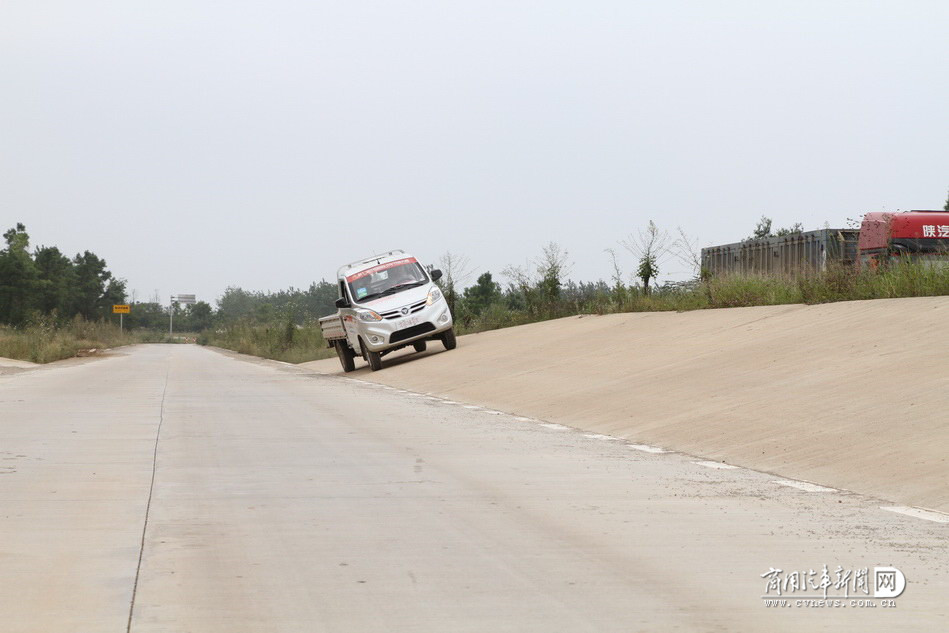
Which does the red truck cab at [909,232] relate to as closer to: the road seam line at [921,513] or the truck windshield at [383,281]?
the truck windshield at [383,281]

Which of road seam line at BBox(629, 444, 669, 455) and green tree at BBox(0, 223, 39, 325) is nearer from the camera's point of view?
road seam line at BBox(629, 444, 669, 455)

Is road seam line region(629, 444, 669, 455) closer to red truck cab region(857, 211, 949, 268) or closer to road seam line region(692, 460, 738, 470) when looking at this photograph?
road seam line region(692, 460, 738, 470)

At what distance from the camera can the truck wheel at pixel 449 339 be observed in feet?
103

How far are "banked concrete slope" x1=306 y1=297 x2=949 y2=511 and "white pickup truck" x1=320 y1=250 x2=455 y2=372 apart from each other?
2991 millimetres

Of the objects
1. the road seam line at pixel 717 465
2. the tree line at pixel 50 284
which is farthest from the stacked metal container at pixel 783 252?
the tree line at pixel 50 284

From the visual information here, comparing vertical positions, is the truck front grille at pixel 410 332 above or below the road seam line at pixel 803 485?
above

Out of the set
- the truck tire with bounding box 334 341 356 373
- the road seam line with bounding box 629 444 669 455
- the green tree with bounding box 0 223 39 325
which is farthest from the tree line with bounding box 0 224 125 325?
the road seam line with bounding box 629 444 669 455

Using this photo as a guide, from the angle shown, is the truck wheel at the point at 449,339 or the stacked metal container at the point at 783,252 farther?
the truck wheel at the point at 449,339

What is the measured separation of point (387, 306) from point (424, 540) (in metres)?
22.4

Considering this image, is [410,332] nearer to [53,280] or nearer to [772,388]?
[772,388]

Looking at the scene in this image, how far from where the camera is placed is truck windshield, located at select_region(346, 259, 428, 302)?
29672mm

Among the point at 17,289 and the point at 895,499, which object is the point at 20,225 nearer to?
the point at 17,289

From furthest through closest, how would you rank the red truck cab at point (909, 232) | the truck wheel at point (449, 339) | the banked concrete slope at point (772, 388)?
the red truck cab at point (909, 232), the truck wheel at point (449, 339), the banked concrete slope at point (772, 388)

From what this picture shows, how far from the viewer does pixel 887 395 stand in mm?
11586
